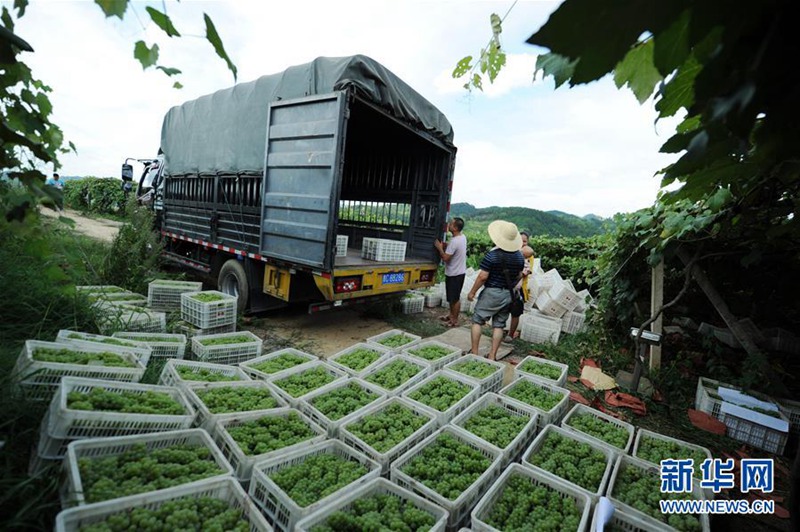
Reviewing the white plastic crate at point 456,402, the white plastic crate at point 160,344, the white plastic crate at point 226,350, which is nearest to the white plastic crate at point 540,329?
the white plastic crate at point 456,402

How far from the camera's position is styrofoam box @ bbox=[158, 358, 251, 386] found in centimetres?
283

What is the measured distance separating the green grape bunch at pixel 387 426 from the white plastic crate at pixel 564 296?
4410 millimetres

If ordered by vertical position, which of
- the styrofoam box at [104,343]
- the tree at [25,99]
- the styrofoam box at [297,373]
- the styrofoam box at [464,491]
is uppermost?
the tree at [25,99]

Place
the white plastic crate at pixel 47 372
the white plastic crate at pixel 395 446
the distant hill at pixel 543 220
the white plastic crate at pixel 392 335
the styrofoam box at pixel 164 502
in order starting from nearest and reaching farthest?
1. the styrofoam box at pixel 164 502
2. the white plastic crate at pixel 47 372
3. the white plastic crate at pixel 395 446
4. the white plastic crate at pixel 392 335
5. the distant hill at pixel 543 220

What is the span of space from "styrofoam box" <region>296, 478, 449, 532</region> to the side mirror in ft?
37.8

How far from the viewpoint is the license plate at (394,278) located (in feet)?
17.9

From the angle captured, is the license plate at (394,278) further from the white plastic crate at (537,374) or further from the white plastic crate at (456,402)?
the white plastic crate at (537,374)

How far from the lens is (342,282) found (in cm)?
475

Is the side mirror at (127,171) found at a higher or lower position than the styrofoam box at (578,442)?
higher

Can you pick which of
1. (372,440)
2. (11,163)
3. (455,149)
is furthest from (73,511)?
(455,149)

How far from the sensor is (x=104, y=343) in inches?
116

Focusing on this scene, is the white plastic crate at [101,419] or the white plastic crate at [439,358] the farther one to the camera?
the white plastic crate at [439,358]

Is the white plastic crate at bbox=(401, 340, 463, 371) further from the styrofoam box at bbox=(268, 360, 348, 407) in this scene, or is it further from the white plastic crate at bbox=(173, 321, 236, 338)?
the white plastic crate at bbox=(173, 321, 236, 338)

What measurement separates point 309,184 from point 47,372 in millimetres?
3048
